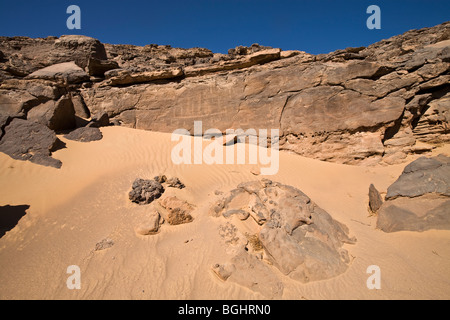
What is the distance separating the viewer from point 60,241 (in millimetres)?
3791

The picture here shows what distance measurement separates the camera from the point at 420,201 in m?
4.25

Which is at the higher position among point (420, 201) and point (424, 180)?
point (424, 180)

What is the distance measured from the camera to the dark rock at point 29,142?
570cm

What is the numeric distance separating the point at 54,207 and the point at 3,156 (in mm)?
2700

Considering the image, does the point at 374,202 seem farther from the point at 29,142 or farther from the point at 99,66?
the point at 99,66

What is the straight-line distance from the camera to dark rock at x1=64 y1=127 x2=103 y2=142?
719 cm

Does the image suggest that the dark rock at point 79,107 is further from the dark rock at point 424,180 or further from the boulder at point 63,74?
the dark rock at point 424,180

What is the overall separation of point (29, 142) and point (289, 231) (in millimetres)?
7419

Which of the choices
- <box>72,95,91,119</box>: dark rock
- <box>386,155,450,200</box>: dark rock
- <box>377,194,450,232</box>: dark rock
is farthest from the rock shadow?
<box>386,155,450,200</box>: dark rock

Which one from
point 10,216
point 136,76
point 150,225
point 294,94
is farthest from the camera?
point 136,76

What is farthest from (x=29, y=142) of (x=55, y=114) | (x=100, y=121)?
(x=100, y=121)

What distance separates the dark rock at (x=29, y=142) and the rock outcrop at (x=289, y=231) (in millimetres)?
5178

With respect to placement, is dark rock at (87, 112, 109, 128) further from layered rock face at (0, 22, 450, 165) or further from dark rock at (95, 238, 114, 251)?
dark rock at (95, 238, 114, 251)
